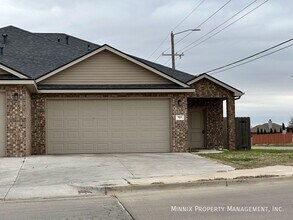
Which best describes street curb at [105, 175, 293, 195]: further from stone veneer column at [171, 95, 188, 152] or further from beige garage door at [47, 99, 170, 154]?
beige garage door at [47, 99, 170, 154]

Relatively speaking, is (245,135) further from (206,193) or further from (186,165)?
(206,193)

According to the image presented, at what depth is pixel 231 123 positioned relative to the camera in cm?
2583

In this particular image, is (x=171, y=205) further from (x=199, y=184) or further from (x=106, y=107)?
(x=106, y=107)

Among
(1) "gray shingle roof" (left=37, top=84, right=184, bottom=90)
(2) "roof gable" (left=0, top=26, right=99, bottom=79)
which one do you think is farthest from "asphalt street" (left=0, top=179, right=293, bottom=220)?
(2) "roof gable" (left=0, top=26, right=99, bottom=79)

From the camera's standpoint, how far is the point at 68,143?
69.5 ft

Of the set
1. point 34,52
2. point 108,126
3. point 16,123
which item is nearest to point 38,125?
point 16,123

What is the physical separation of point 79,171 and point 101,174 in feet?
3.33

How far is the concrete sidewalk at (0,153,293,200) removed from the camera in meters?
11.6

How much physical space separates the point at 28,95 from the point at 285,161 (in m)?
10.9

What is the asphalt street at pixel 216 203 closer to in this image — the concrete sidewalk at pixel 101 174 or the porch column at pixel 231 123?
the concrete sidewalk at pixel 101 174

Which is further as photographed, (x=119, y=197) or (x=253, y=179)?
(x=253, y=179)

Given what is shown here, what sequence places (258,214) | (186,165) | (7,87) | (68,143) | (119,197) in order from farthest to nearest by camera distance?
1. (68,143)
2. (7,87)
3. (186,165)
4. (119,197)
5. (258,214)

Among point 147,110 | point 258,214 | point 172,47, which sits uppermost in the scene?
point 172,47

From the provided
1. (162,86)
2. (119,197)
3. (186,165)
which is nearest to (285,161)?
(186,165)
